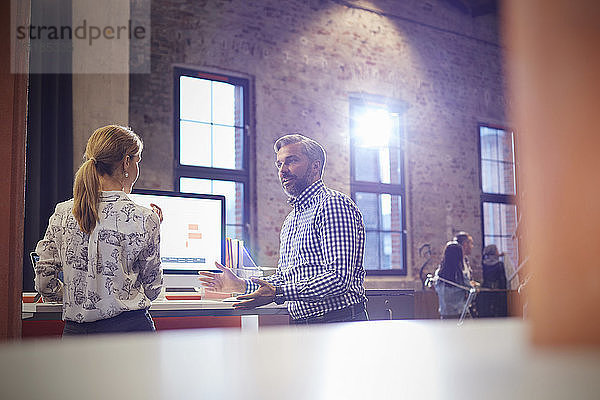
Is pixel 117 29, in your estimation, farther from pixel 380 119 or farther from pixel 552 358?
pixel 552 358

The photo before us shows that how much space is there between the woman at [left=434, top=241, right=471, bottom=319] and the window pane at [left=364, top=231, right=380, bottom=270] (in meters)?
1.12

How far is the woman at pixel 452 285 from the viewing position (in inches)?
281

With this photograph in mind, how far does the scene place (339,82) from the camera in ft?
26.8

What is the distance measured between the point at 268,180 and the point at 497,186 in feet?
13.1

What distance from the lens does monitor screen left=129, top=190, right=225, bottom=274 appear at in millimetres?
2988

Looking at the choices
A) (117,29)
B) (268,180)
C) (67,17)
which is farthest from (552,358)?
(268,180)

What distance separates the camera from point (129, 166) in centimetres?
233

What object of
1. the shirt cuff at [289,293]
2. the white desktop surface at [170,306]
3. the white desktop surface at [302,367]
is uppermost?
the white desktop surface at [302,367]

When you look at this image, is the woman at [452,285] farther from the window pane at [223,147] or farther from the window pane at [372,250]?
the window pane at [223,147]

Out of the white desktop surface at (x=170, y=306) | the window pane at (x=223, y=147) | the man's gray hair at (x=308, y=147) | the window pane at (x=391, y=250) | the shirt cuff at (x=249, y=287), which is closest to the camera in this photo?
the white desktop surface at (x=170, y=306)

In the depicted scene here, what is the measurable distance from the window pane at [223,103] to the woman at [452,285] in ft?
9.26

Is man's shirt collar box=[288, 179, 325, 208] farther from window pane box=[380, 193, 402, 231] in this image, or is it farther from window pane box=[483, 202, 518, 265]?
window pane box=[483, 202, 518, 265]

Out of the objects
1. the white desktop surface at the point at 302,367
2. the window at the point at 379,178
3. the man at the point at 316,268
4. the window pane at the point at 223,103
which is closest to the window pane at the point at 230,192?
the window pane at the point at 223,103

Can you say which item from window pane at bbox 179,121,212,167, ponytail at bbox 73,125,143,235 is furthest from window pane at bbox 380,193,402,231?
ponytail at bbox 73,125,143,235
